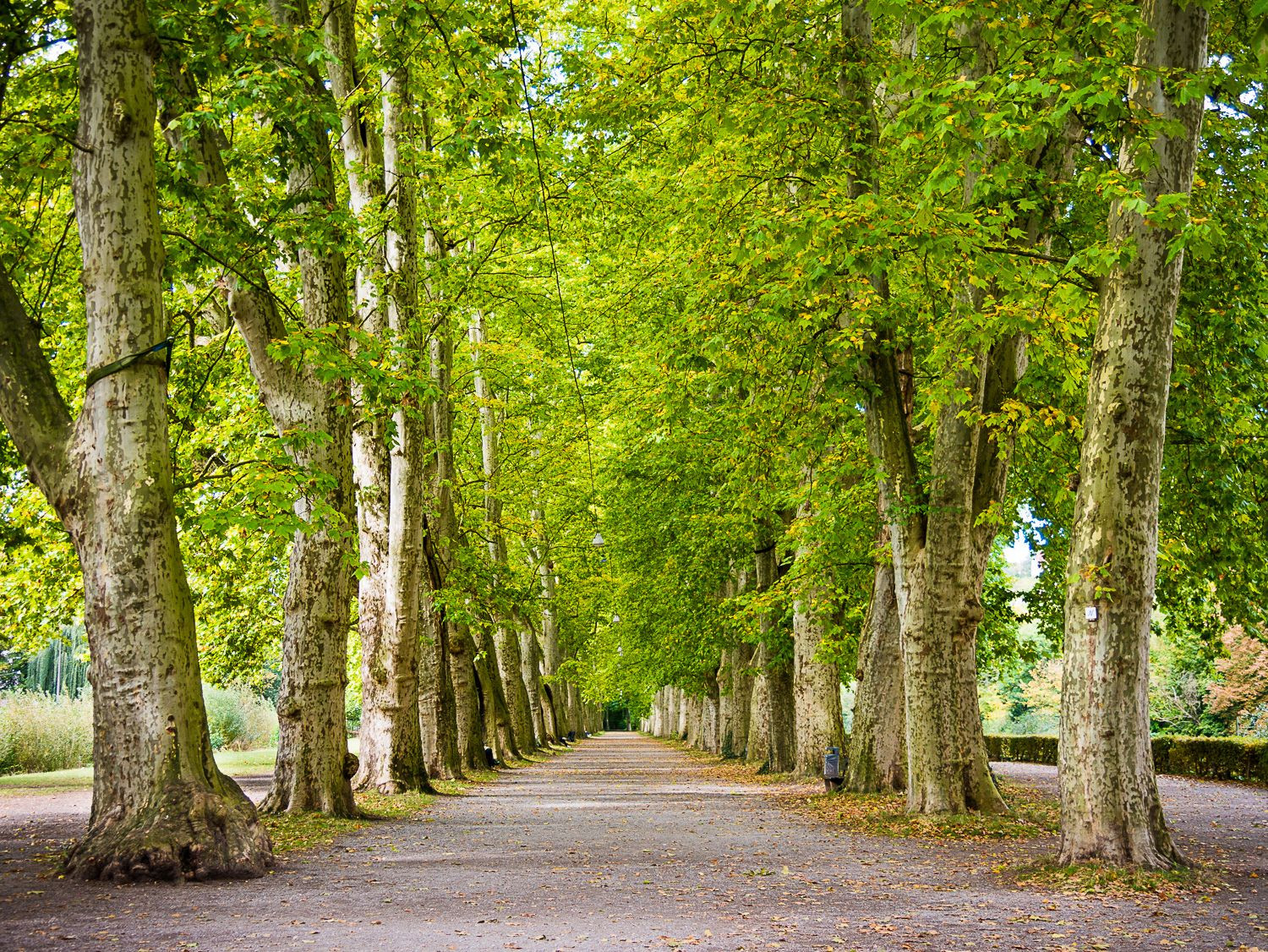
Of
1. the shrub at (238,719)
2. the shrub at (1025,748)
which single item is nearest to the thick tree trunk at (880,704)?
the shrub at (1025,748)

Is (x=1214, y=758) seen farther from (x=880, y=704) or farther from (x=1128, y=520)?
(x=1128, y=520)

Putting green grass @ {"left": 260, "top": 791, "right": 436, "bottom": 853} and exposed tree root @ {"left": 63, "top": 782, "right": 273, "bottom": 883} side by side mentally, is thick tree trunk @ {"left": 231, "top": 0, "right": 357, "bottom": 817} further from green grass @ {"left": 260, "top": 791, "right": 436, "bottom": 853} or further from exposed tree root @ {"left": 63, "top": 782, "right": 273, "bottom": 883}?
exposed tree root @ {"left": 63, "top": 782, "right": 273, "bottom": 883}

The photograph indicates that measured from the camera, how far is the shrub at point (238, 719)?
134ft

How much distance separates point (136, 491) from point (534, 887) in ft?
14.2

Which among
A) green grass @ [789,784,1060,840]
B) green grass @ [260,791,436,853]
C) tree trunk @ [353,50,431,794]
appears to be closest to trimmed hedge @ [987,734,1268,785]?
green grass @ [789,784,1060,840]

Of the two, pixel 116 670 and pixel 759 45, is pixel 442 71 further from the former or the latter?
pixel 116 670

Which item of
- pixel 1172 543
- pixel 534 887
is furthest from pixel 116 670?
pixel 1172 543

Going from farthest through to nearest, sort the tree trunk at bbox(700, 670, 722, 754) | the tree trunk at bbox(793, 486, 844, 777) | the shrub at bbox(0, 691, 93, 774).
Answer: the tree trunk at bbox(700, 670, 722, 754) → the shrub at bbox(0, 691, 93, 774) → the tree trunk at bbox(793, 486, 844, 777)

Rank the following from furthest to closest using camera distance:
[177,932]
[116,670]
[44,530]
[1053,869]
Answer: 1. [44,530]
2. [1053,869]
3. [116,670]
4. [177,932]

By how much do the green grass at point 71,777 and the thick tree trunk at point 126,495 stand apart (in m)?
12.0

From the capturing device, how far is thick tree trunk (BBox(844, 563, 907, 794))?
1698cm

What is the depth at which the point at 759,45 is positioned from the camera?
13.5 meters

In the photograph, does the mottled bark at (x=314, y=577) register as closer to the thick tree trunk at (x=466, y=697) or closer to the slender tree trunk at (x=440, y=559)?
the slender tree trunk at (x=440, y=559)

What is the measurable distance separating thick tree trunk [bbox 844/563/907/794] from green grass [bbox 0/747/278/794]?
1068 centimetres
